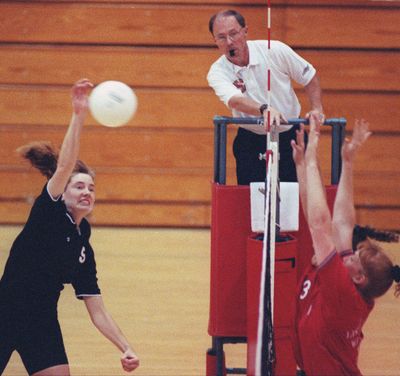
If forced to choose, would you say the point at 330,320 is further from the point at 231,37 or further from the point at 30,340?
the point at 231,37

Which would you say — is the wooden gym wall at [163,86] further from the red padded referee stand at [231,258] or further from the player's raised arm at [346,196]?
the player's raised arm at [346,196]

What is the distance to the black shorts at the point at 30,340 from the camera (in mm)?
3781

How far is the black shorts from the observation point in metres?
3.78

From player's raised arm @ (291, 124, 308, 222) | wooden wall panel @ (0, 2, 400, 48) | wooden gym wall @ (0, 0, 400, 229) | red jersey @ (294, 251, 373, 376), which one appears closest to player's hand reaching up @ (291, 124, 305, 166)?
player's raised arm @ (291, 124, 308, 222)

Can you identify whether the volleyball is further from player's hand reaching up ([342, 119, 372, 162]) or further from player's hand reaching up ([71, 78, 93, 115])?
player's hand reaching up ([342, 119, 372, 162])

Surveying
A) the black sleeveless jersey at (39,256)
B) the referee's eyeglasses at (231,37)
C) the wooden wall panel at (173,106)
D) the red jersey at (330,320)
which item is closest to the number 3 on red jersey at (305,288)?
the red jersey at (330,320)

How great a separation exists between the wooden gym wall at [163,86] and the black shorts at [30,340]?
202 inches

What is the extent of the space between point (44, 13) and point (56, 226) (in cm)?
545

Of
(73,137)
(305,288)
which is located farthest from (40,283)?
(305,288)

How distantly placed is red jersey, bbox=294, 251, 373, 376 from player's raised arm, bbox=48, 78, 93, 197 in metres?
1.05

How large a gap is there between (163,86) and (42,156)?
504 centimetres

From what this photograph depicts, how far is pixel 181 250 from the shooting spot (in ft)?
27.0

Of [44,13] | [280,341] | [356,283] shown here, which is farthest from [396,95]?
[356,283]

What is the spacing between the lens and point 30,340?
150 inches
